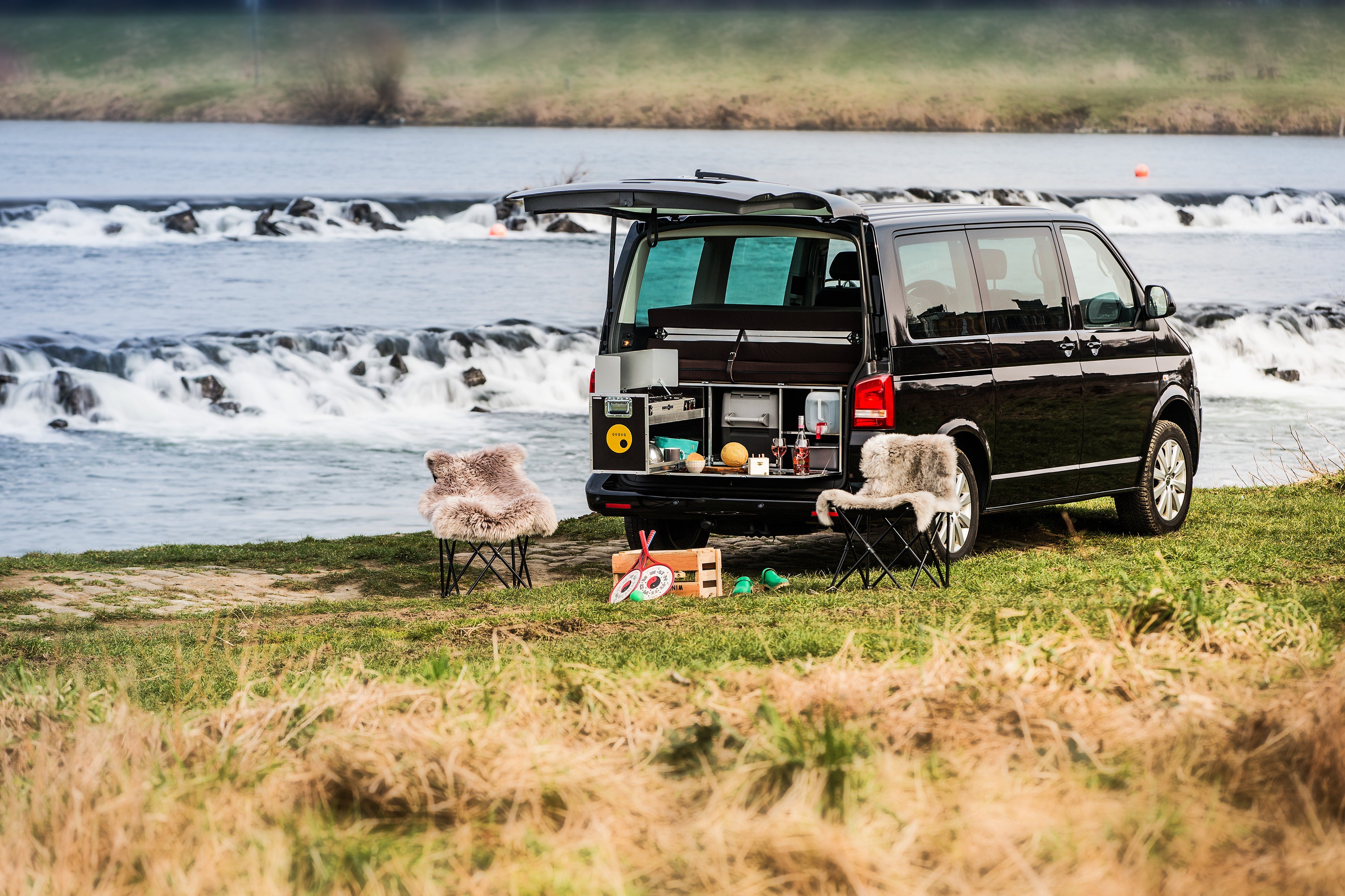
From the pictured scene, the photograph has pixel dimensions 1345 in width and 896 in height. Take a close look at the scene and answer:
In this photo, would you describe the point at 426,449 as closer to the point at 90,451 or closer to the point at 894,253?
the point at 90,451

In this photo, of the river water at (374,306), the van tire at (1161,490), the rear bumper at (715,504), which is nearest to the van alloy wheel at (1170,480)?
the van tire at (1161,490)

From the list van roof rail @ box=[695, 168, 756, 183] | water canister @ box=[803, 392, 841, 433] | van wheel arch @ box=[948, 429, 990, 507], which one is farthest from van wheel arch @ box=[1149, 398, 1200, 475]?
van roof rail @ box=[695, 168, 756, 183]

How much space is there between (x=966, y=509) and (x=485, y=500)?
2.66 m

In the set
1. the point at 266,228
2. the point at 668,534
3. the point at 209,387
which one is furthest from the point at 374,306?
the point at 668,534

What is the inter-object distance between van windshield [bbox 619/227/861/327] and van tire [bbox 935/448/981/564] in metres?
1.13

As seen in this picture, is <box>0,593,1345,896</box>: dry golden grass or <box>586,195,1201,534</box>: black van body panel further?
<box>586,195,1201,534</box>: black van body panel

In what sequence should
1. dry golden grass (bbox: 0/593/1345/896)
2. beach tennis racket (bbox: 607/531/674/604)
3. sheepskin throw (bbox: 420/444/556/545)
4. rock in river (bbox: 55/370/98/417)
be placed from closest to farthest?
dry golden grass (bbox: 0/593/1345/896)
beach tennis racket (bbox: 607/531/674/604)
sheepskin throw (bbox: 420/444/556/545)
rock in river (bbox: 55/370/98/417)

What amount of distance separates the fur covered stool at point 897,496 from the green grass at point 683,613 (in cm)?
22

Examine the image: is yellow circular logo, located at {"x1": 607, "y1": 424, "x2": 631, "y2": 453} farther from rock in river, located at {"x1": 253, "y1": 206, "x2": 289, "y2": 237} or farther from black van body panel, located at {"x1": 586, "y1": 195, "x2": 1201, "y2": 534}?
rock in river, located at {"x1": 253, "y1": 206, "x2": 289, "y2": 237}

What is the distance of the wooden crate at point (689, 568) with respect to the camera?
311 inches

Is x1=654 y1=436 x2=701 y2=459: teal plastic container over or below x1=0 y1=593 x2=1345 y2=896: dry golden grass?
over

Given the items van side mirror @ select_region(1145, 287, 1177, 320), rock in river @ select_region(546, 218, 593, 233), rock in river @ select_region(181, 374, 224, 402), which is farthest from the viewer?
rock in river @ select_region(546, 218, 593, 233)

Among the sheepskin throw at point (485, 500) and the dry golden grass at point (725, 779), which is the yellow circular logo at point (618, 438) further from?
the dry golden grass at point (725, 779)

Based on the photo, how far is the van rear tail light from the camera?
25.6 ft
